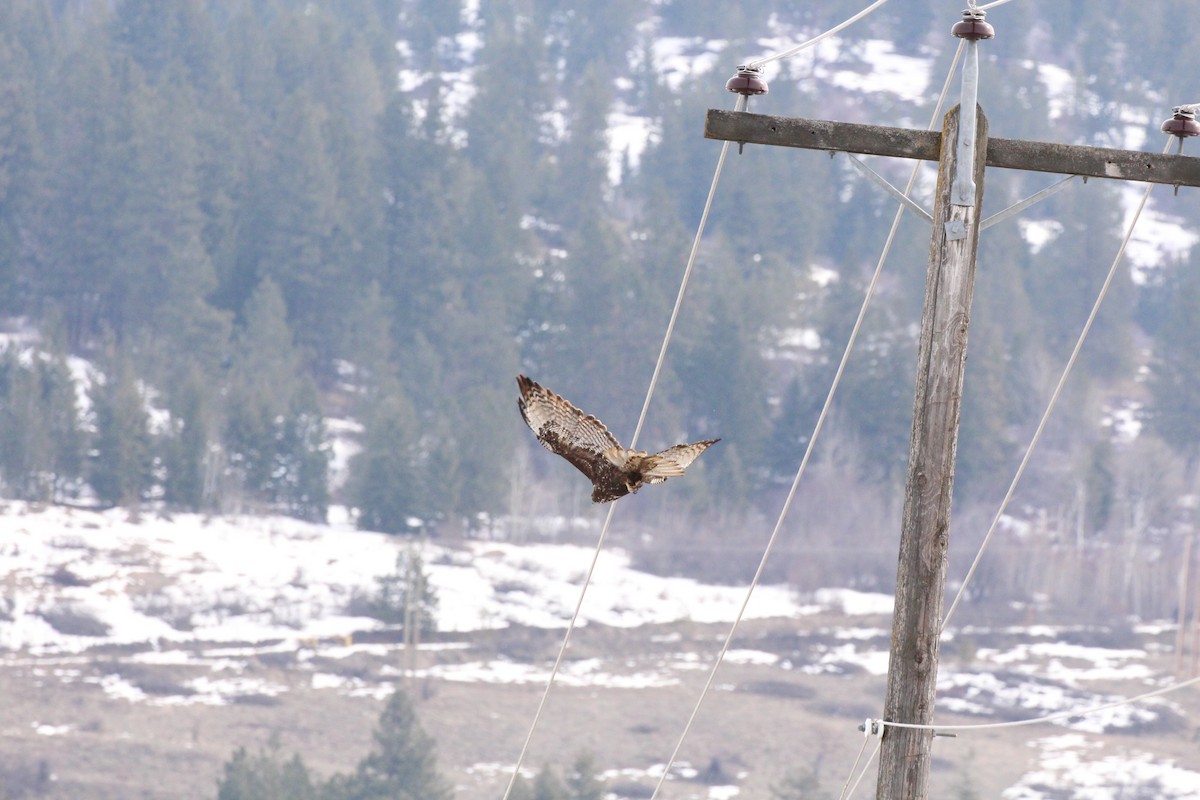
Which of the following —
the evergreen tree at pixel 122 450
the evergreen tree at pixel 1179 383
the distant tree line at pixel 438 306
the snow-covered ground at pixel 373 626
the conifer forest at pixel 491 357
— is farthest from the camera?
the evergreen tree at pixel 1179 383

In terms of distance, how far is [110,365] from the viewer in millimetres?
67500

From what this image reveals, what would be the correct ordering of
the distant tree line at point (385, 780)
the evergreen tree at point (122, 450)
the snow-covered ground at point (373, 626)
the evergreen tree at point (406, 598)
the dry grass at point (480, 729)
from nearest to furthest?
the distant tree line at point (385, 780) → the dry grass at point (480, 729) → the snow-covered ground at point (373, 626) → the evergreen tree at point (406, 598) → the evergreen tree at point (122, 450)

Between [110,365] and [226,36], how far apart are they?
96.3 ft

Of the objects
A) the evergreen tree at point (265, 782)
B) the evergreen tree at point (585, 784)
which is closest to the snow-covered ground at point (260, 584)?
the evergreen tree at point (265, 782)

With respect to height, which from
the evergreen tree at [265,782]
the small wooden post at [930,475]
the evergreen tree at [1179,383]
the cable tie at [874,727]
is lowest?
the evergreen tree at [265,782]

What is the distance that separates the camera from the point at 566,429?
6918 mm

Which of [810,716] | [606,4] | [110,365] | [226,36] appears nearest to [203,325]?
[110,365]

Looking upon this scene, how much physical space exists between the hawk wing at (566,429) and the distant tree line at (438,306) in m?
55.2

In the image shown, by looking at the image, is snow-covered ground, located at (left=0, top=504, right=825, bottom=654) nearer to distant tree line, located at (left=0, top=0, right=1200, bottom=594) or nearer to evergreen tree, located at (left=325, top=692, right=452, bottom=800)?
distant tree line, located at (left=0, top=0, right=1200, bottom=594)

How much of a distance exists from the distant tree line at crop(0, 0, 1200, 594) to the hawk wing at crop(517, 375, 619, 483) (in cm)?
5522

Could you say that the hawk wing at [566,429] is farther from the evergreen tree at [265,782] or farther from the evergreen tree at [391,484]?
the evergreen tree at [391,484]

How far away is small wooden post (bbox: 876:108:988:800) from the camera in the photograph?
6113 millimetres

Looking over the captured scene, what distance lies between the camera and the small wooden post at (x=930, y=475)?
6113 mm

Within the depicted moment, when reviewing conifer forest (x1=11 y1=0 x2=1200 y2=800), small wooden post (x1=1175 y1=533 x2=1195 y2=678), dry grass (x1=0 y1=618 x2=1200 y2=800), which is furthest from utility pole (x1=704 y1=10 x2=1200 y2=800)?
small wooden post (x1=1175 y1=533 x2=1195 y2=678)
